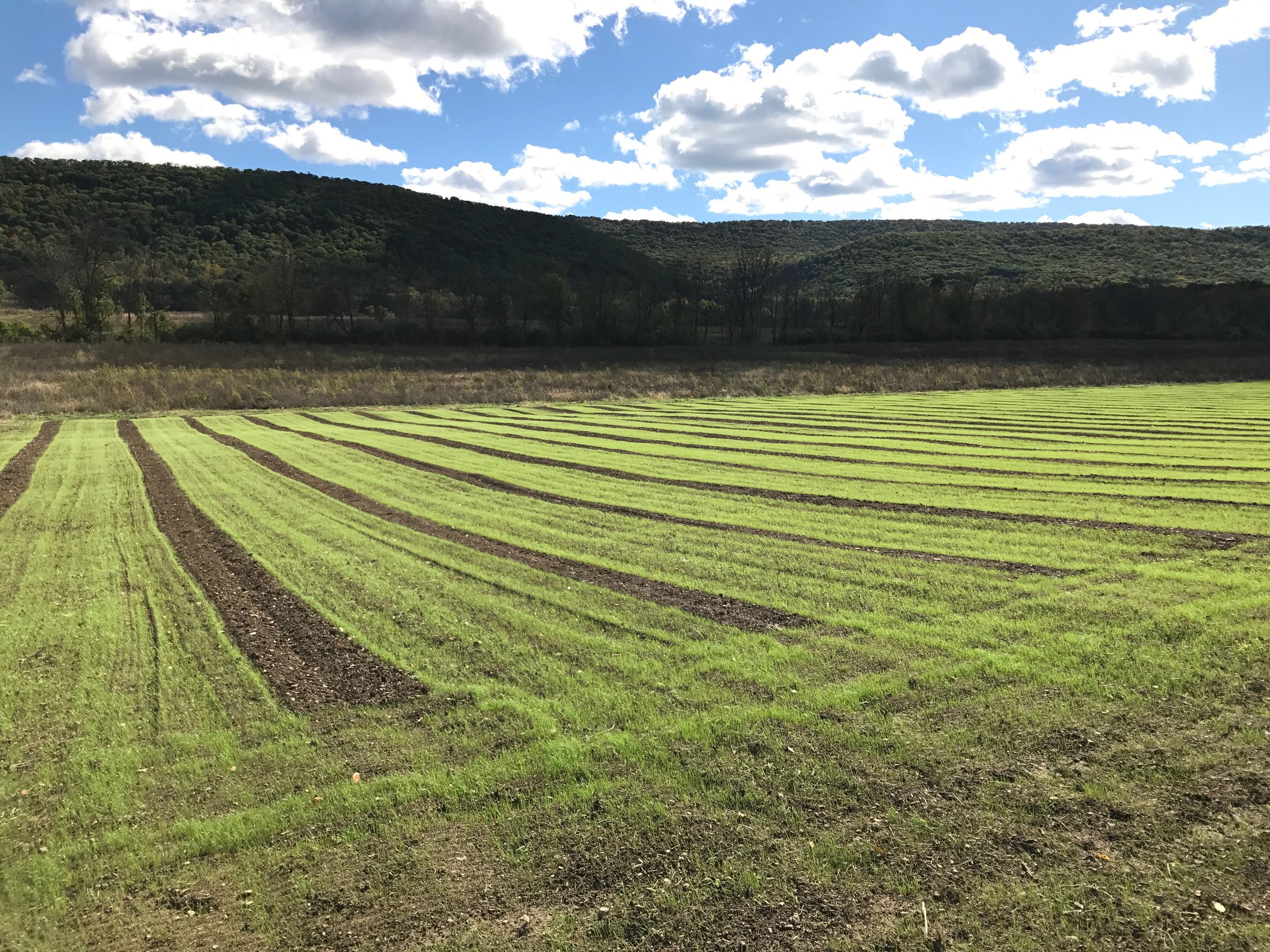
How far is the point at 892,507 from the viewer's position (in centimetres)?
1318

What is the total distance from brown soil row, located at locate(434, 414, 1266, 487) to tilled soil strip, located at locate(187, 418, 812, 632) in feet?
28.8

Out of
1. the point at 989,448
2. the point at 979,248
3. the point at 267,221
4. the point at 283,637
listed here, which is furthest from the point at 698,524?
the point at 979,248

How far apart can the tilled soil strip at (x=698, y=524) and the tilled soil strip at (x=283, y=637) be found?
19.2ft

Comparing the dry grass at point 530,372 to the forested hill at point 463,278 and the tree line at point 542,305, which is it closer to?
the tree line at point 542,305

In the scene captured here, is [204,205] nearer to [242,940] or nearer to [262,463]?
[262,463]

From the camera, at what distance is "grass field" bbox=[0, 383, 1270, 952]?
381 centimetres

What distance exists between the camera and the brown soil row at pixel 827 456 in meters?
14.7

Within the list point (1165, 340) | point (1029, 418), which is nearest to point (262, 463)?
point (1029, 418)

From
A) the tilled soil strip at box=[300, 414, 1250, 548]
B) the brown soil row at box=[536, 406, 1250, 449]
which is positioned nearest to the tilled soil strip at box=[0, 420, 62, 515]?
the tilled soil strip at box=[300, 414, 1250, 548]

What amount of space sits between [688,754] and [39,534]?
12240mm

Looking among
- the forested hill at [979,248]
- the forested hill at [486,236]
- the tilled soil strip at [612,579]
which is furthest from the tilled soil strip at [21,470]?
the forested hill at [979,248]

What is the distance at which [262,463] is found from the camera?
63.6 ft

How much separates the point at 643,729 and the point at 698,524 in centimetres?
697

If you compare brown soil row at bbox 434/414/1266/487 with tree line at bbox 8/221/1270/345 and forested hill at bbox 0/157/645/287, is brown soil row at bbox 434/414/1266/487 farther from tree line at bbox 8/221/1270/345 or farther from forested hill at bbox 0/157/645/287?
forested hill at bbox 0/157/645/287
